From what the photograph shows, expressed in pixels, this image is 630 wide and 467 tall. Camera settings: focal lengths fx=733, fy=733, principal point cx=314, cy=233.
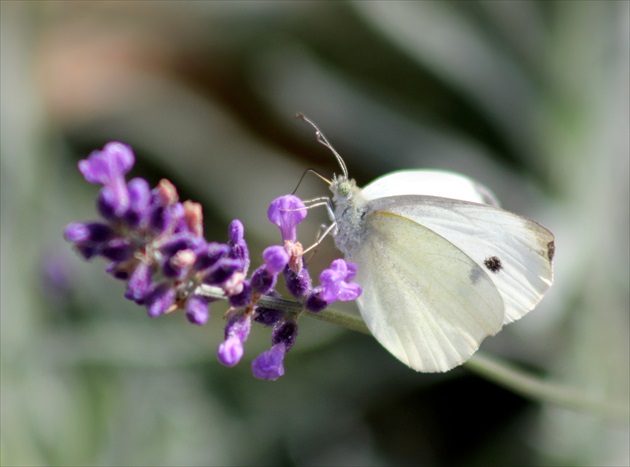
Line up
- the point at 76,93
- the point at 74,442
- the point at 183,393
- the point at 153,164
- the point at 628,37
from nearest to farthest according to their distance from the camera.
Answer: the point at 74,442 < the point at 183,393 < the point at 628,37 < the point at 153,164 < the point at 76,93

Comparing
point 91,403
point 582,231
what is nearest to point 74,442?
point 91,403

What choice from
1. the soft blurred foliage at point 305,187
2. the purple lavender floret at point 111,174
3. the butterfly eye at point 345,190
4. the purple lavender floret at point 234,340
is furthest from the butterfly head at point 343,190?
the soft blurred foliage at point 305,187

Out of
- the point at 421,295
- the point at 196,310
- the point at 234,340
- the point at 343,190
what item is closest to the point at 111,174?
the point at 196,310

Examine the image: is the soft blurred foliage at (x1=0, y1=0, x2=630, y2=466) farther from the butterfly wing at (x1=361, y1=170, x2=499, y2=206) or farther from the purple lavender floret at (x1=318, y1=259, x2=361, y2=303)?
the purple lavender floret at (x1=318, y1=259, x2=361, y2=303)

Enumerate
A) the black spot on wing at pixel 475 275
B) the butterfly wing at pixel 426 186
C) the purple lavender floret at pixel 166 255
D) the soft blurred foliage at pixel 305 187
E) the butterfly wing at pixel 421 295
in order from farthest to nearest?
1. the soft blurred foliage at pixel 305 187
2. the butterfly wing at pixel 426 186
3. the black spot on wing at pixel 475 275
4. the butterfly wing at pixel 421 295
5. the purple lavender floret at pixel 166 255

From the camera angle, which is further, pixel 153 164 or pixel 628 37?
pixel 153 164

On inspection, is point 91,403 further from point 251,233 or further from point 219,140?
point 219,140

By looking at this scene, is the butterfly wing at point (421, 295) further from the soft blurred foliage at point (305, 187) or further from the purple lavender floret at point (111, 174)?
the soft blurred foliage at point (305, 187)
